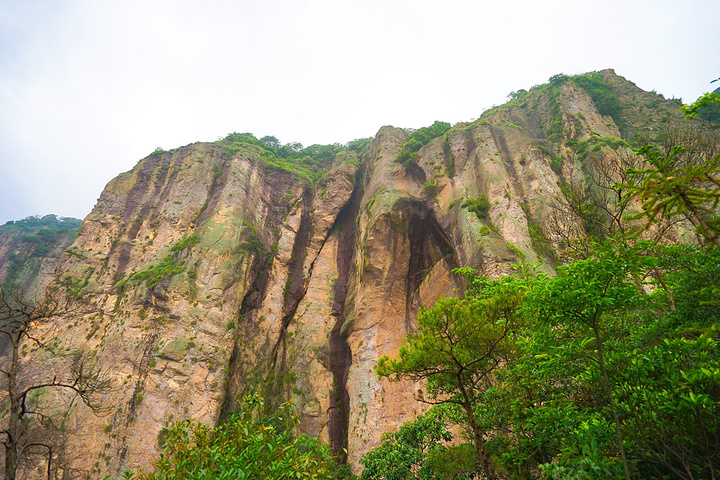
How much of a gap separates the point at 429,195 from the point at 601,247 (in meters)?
25.0

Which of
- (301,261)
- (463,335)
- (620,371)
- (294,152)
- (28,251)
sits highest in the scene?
(294,152)

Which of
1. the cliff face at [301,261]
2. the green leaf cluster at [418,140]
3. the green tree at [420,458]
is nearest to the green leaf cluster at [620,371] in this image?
the green tree at [420,458]

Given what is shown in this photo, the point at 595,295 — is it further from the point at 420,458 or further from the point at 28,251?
the point at 28,251

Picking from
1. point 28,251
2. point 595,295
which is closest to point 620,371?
point 595,295

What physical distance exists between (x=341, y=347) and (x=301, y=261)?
10366mm

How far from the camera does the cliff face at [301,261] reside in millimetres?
21172

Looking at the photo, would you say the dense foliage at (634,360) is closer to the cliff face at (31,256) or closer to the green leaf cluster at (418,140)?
the green leaf cluster at (418,140)

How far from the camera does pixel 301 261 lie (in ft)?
109

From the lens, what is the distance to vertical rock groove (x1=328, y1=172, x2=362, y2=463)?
898 inches

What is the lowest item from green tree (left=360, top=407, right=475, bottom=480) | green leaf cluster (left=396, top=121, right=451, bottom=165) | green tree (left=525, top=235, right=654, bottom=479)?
green tree (left=360, top=407, right=475, bottom=480)

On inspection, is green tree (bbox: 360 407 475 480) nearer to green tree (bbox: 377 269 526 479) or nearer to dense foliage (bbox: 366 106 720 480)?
green tree (bbox: 377 269 526 479)

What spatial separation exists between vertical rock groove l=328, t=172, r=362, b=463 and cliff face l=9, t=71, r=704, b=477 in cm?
15

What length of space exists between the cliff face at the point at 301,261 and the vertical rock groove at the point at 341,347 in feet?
0.49

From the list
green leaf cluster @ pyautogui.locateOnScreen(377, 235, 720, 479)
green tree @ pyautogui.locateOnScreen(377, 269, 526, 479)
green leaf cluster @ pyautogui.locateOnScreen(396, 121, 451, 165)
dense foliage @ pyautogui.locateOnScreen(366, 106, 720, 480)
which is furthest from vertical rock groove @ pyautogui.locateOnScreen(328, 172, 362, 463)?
dense foliage @ pyautogui.locateOnScreen(366, 106, 720, 480)
